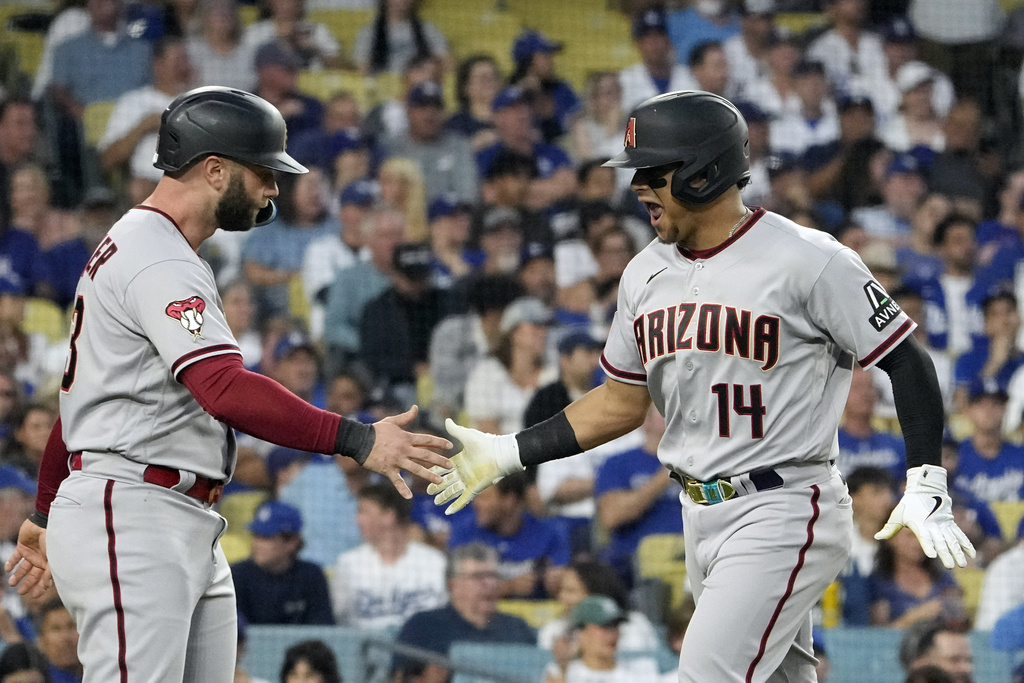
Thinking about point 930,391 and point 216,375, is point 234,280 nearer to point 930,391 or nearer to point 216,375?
point 216,375

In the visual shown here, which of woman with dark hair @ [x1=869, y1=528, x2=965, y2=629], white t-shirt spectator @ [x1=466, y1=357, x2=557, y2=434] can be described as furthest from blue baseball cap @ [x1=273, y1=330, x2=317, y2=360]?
woman with dark hair @ [x1=869, y1=528, x2=965, y2=629]

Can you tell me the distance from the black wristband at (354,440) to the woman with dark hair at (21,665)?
2.36m

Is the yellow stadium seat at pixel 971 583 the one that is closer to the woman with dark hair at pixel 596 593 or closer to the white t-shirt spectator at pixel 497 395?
the woman with dark hair at pixel 596 593

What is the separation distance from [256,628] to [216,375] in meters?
2.44

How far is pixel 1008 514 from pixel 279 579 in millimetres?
3241

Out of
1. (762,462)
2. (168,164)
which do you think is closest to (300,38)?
(168,164)

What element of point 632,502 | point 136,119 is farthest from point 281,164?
point 136,119

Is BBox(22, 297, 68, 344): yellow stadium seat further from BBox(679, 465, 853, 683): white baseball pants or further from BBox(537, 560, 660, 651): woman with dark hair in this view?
BBox(679, 465, 853, 683): white baseball pants

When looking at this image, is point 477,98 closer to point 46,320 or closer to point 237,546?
point 46,320

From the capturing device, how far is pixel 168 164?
2.92 meters

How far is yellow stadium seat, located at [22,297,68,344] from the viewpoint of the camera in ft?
20.2

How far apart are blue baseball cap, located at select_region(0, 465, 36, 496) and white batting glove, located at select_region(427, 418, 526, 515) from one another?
258 centimetres

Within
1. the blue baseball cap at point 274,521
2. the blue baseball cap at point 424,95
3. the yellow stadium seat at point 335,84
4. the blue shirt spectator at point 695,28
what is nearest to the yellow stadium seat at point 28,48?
the yellow stadium seat at point 335,84

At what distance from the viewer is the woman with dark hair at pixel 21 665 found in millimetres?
4551
